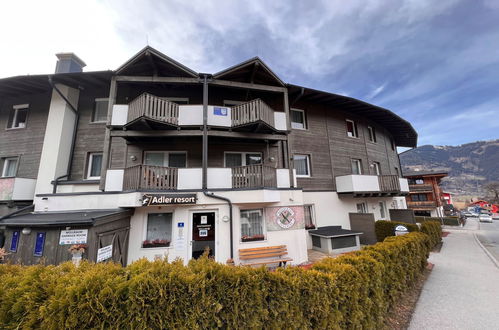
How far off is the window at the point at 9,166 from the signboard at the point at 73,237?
8.62 meters

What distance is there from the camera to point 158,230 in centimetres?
779

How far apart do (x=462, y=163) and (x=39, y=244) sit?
258 meters

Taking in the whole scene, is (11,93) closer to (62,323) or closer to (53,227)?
(53,227)

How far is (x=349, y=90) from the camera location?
21062 millimetres

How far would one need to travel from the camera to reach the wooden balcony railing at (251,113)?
893 centimetres

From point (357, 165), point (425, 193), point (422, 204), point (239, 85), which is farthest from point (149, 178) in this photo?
point (425, 193)

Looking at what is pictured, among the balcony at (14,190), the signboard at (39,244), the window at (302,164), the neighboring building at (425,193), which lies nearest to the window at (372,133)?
the window at (302,164)

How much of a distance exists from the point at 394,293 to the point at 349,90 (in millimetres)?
21511

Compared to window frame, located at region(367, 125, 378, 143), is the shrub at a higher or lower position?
lower

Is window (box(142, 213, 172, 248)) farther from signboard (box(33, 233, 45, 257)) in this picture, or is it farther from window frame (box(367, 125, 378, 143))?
window frame (box(367, 125, 378, 143))

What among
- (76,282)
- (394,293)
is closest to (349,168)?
(394,293)

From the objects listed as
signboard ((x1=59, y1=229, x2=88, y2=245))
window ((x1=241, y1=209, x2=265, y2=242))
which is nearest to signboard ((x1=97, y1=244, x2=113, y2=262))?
→ signboard ((x1=59, y1=229, x2=88, y2=245))

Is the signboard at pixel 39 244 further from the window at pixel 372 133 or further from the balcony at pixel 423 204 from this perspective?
the balcony at pixel 423 204

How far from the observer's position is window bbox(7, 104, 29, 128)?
429 inches
